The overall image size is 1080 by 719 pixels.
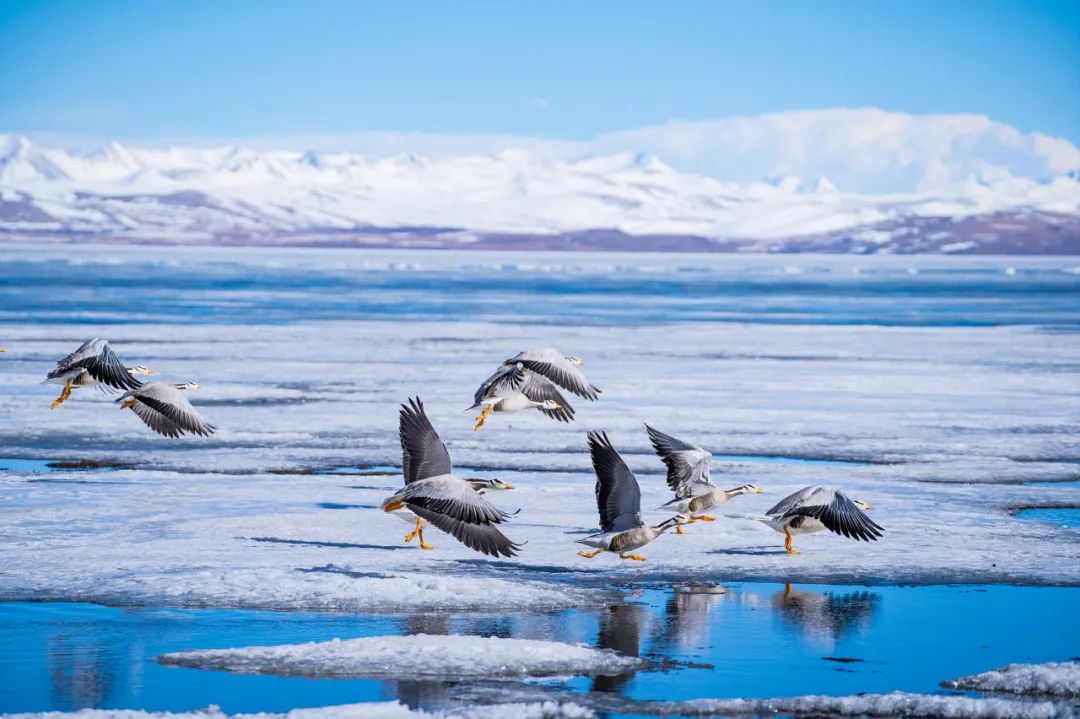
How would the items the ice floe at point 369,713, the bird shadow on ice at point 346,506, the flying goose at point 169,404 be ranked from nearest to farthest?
the ice floe at point 369,713
the flying goose at point 169,404
the bird shadow on ice at point 346,506

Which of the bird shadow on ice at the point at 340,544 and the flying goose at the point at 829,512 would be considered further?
the bird shadow on ice at the point at 340,544

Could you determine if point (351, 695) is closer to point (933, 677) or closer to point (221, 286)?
point (933, 677)

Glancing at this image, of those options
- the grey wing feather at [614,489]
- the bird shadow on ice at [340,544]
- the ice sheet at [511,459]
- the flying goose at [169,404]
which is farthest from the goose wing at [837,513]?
the flying goose at [169,404]

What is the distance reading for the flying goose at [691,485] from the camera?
10445mm

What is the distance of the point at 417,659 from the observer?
756 centimetres

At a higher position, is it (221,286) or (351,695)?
(221,286)

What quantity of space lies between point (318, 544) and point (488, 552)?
2.08 m

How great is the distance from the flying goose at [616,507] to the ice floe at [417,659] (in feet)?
4.72

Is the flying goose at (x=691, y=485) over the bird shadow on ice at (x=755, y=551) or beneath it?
over

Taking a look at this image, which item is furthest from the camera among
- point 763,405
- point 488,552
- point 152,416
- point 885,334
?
point 885,334

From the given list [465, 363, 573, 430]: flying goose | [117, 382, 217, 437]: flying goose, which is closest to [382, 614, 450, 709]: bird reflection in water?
[117, 382, 217, 437]: flying goose

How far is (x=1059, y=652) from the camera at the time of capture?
791cm

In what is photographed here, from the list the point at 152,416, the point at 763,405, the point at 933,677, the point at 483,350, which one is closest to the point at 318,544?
the point at 152,416

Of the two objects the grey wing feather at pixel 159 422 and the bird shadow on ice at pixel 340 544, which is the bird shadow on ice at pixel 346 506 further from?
the grey wing feather at pixel 159 422
